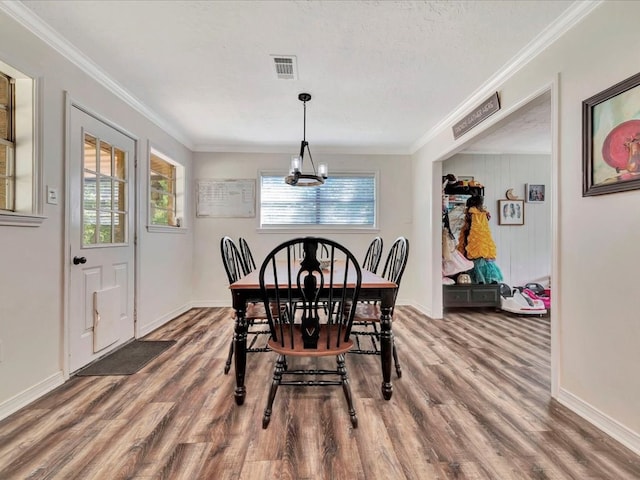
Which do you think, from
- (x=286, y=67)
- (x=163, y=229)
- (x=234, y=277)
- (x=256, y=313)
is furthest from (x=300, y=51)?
(x=163, y=229)

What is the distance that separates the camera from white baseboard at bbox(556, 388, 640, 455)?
145 centimetres

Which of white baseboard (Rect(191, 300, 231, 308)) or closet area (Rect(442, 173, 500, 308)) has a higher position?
closet area (Rect(442, 173, 500, 308))

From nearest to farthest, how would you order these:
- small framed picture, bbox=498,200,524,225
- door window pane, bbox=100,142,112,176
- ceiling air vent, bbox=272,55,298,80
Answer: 1. ceiling air vent, bbox=272,55,298,80
2. door window pane, bbox=100,142,112,176
3. small framed picture, bbox=498,200,524,225

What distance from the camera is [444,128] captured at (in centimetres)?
354

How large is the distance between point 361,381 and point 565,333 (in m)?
1.29

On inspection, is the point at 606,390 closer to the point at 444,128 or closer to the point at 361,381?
the point at 361,381

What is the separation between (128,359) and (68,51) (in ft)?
7.65

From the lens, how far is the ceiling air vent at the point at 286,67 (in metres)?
2.26

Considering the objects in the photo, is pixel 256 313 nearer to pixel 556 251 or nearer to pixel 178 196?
pixel 556 251

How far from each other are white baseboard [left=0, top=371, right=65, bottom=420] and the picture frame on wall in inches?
134

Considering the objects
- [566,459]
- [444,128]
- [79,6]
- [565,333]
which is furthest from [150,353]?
[444,128]

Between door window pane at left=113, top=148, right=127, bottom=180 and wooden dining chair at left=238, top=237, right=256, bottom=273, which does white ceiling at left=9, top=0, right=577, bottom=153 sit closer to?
door window pane at left=113, top=148, right=127, bottom=180

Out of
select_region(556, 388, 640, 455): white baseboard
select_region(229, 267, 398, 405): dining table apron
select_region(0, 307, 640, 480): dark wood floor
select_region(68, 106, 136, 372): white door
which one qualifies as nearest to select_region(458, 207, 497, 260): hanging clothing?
select_region(0, 307, 640, 480): dark wood floor

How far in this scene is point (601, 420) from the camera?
159cm
